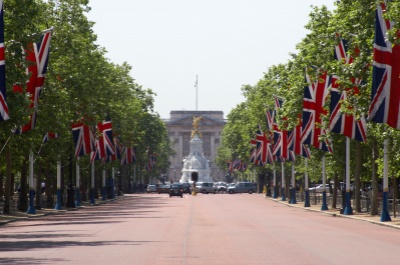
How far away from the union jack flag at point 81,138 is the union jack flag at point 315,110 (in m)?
14.0

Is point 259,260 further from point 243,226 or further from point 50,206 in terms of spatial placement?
point 50,206

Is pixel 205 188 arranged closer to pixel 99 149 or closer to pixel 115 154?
pixel 115 154

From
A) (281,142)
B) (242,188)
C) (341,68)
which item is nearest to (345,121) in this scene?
(341,68)

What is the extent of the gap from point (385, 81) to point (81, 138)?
3179 cm

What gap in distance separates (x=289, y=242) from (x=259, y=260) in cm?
752

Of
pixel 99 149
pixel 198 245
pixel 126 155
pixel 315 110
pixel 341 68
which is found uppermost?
pixel 341 68

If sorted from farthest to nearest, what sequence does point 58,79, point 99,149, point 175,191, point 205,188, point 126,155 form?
point 205,188, point 175,191, point 126,155, point 99,149, point 58,79

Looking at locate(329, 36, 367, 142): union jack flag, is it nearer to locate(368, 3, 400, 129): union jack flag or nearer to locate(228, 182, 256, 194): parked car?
locate(368, 3, 400, 129): union jack flag

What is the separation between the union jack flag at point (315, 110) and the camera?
2288 inches

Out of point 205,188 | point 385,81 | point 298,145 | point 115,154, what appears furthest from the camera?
A: point 205,188

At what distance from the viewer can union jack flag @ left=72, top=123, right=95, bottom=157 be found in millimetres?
65938

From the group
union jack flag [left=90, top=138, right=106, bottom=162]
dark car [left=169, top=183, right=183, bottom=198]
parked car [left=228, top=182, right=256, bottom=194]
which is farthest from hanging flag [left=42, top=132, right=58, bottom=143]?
A: parked car [left=228, top=182, right=256, bottom=194]

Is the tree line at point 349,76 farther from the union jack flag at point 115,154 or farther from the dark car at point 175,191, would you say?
the dark car at point 175,191

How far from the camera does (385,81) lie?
3744 centimetres
